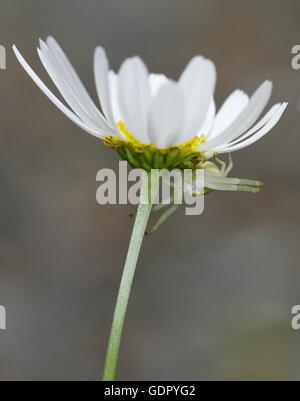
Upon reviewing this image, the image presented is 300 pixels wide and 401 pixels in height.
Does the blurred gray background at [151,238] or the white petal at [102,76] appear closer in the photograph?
the white petal at [102,76]

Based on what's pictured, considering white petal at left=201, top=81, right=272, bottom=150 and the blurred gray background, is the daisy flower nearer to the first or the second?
white petal at left=201, top=81, right=272, bottom=150

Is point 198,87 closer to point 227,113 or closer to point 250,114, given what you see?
point 250,114

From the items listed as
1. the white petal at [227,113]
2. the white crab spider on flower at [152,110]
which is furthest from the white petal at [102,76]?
the white petal at [227,113]

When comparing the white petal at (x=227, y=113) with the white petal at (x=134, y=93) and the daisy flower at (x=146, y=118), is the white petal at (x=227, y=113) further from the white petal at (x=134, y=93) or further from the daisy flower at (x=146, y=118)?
the white petal at (x=134, y=93)
